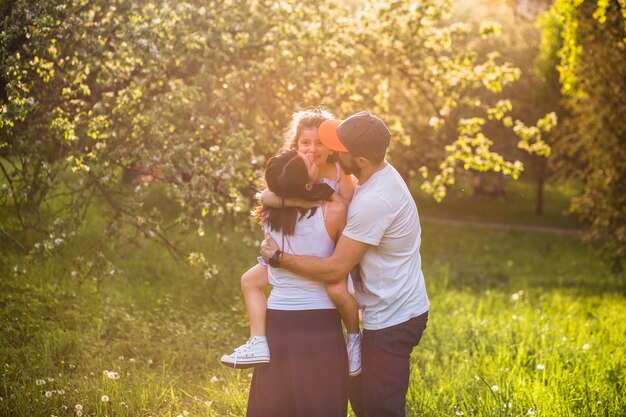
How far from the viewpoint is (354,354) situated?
4484 millimetres

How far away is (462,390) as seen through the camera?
267 inches

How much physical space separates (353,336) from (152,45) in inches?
147

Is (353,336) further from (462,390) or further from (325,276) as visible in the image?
(462,390)

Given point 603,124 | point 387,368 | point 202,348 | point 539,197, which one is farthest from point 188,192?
point 539,197

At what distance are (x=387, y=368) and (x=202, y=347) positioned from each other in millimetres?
4317

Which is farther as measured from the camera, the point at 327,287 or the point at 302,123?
the point at 302,123

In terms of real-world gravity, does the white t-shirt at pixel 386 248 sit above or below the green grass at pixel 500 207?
above

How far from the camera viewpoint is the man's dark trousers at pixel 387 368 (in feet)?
14.3

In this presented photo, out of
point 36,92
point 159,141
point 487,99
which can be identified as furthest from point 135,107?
point 487,99

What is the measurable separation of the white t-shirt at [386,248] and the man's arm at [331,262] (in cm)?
6

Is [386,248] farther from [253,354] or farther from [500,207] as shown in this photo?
[500,207]

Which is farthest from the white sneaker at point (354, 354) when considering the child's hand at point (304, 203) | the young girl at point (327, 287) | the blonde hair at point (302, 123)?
the blonde hair at point (302, 123)

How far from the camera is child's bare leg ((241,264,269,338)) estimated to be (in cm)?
459

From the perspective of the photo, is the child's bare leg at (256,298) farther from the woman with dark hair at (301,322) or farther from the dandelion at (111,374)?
the dandelion at (111,374)
